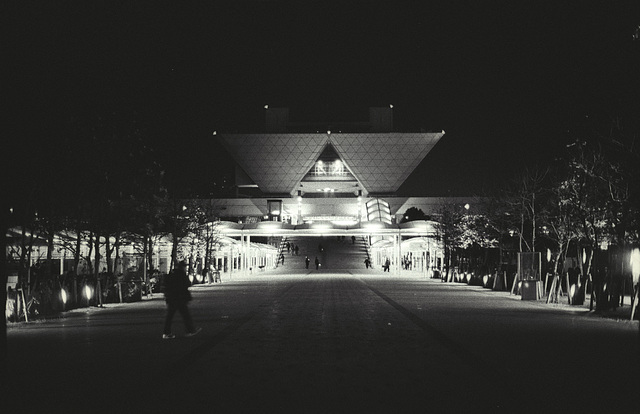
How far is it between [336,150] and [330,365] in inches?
5237

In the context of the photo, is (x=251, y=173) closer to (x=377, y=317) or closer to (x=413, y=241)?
(x=413, y=241)

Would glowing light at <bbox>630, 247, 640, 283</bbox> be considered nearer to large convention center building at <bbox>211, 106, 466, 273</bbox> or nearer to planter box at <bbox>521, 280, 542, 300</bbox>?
planter box at <bbox>521, 280, 542, 300</bbox>

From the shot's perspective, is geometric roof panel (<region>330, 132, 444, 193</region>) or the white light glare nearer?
the white light glare

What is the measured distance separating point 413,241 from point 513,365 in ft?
184

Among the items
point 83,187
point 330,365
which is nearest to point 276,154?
point 83,187

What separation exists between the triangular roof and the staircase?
34160 millimetres

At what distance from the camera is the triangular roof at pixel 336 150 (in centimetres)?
14012

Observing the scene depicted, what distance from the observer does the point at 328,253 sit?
3632 inches

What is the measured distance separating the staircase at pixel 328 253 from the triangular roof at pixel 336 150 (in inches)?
1345

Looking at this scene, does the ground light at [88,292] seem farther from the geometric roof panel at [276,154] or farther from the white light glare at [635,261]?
the geometric roof panel at [276,154]

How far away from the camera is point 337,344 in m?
14.1

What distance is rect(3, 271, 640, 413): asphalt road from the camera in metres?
8.65

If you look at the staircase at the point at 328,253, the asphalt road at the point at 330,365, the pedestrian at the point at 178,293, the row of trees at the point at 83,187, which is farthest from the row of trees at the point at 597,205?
the staircase at the point at 328,253

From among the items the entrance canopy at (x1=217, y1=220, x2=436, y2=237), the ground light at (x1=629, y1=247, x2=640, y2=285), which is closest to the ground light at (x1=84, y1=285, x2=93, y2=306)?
the ground light at (x1=629, y1=247, x2=640, y2=285)
